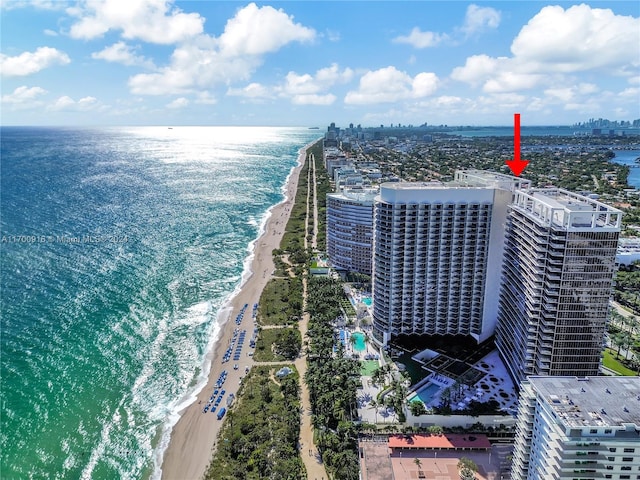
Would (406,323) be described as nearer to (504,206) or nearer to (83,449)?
(504,206)

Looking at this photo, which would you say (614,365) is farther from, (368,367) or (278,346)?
(278,346)

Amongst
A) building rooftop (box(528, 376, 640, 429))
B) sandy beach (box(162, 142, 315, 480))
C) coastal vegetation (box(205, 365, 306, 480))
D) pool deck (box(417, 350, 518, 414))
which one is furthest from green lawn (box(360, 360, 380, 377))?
building rooftop (box(528, 376, 640, 429))

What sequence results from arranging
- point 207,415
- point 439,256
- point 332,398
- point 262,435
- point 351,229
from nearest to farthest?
point 262,435, point 332,398, point 207,415, point 439,256, point 351,229

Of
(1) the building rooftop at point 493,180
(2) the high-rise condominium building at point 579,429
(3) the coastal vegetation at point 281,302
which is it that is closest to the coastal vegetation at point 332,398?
(3) the coastal vegetation at point 281,302

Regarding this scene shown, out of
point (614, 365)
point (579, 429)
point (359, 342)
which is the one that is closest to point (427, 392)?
point (359, 342)

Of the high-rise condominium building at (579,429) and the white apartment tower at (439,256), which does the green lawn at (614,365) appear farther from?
the high-rise condominium building at (579,429)

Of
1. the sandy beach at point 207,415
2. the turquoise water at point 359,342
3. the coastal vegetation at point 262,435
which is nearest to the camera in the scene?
the coastal vegetation at point 262,435

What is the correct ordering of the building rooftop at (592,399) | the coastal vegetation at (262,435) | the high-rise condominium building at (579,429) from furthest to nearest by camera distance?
the coastal vegetation at (262,435) → the building rooftop at (592,399) → the high-rise condominium building at (579,429)

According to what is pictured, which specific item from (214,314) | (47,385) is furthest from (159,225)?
(47,385)
